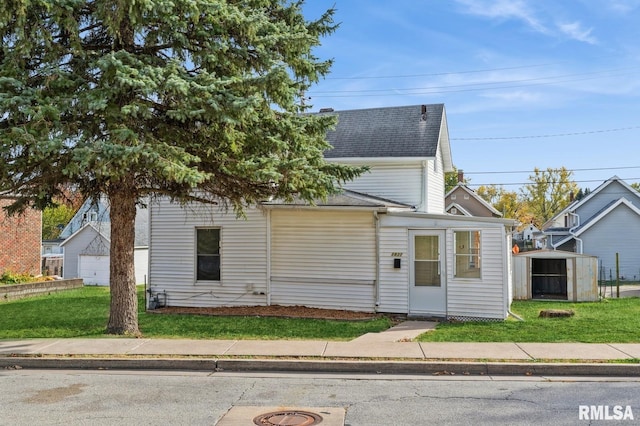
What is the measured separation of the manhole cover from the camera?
19.1 feet

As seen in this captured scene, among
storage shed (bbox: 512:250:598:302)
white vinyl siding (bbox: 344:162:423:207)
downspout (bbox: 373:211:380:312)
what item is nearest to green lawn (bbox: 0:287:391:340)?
downspout (bbox: 373:211:380:312)

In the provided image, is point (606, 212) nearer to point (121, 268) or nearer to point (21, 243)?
point (121, 268)

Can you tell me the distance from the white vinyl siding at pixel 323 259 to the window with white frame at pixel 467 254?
2.14 meters

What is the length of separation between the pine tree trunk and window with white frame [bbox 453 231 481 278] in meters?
7.62

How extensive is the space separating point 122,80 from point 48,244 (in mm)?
46938

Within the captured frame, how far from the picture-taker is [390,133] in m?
19.4

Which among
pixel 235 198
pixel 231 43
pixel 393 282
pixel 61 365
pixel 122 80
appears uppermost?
pixel 231 43

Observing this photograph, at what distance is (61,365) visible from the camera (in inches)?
348

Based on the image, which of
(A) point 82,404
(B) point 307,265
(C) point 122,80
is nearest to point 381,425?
(A) point 82,404

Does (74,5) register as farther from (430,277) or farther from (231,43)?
(430,277)

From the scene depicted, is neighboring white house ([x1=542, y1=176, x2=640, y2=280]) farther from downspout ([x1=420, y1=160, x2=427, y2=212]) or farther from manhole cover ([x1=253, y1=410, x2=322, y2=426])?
manhole cover ([x1=253, y1=410, x2=322, y2=426])

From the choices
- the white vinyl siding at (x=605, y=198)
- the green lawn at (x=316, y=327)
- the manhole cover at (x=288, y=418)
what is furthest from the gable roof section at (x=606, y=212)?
the manhole cover at (x=288, y=418)

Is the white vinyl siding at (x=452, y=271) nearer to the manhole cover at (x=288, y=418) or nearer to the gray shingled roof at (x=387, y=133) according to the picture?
the gray shingled roof at (x=387, y=133)

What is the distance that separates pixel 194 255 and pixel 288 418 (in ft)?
34.1
